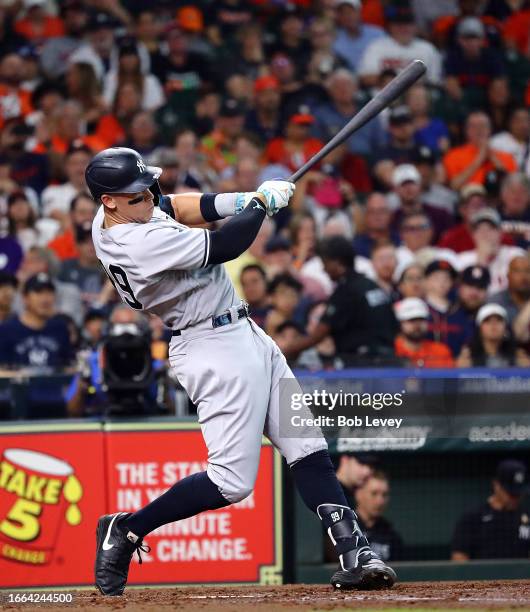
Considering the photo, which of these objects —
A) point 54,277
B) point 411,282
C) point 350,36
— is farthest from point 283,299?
point 350,36

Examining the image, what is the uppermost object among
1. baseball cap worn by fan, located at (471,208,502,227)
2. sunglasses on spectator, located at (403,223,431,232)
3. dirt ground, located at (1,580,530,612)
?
baseball cap worn by fan, located at (471,208,502,227)

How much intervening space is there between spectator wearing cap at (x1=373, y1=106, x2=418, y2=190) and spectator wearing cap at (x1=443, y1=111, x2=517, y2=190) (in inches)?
12.7

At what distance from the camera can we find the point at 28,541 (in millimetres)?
6078

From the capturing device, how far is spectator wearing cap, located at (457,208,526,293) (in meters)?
8.75

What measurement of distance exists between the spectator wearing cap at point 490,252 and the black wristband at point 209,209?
4330 millimetres

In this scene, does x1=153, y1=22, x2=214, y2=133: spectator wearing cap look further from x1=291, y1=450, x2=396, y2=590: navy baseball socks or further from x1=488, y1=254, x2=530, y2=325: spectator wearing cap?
x1=291, y1=450, x2=396, y2=590: navy baseball socks

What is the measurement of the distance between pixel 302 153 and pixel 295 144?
0.31ft

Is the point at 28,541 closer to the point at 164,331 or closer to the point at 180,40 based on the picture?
the point at 164,331

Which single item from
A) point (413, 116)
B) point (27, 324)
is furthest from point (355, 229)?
point (27, 324)

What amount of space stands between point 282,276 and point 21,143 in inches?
112

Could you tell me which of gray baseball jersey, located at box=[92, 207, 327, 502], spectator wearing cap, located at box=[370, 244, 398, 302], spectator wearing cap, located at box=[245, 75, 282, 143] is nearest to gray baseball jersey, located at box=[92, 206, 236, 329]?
gray baseball jersey, located at box=[92, 207, 327, 502]

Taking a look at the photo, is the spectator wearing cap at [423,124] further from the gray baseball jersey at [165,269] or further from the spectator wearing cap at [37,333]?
the gray baseball jersey at [165,269]

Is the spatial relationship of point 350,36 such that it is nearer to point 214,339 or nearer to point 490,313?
point 490,313

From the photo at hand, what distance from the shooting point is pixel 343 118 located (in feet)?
33.7
